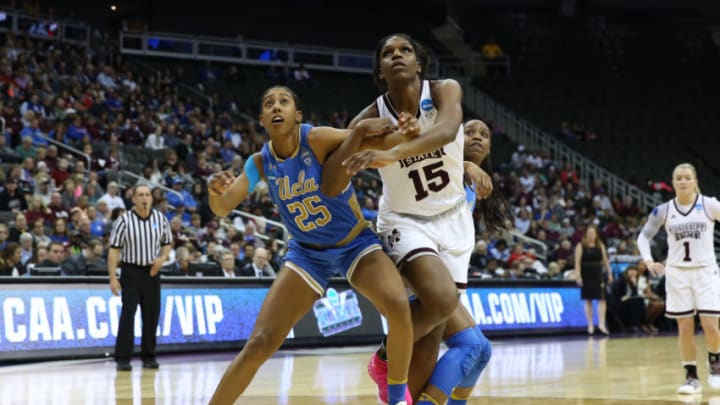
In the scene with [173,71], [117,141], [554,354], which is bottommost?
[554,354]

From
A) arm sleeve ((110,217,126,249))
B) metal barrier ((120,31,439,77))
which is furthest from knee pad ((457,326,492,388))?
metal barrier ((120,31,439,77))

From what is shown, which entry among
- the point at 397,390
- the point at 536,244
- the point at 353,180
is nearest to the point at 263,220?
the point at 353,180

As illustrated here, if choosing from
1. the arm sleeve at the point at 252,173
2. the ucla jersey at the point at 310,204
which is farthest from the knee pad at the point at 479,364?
the arm sleeve at the point at 252,173

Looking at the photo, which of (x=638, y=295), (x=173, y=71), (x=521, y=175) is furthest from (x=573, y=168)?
(x=173, y=71)

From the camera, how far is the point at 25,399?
303 inches

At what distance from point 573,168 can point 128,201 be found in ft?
49.1

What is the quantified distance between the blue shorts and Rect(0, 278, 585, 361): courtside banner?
615 centimetres

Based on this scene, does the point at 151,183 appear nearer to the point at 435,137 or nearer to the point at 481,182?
the point at 481,182

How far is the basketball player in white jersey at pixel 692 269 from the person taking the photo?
8781mm

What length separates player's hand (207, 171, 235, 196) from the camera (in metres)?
5.40

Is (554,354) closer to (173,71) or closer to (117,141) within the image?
(117,141)

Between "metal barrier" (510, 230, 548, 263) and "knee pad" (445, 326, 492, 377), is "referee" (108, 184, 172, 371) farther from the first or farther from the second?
"metal barrier" (510, 230, 548, 263)

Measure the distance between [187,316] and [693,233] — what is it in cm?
637

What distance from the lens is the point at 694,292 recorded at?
348 inches
